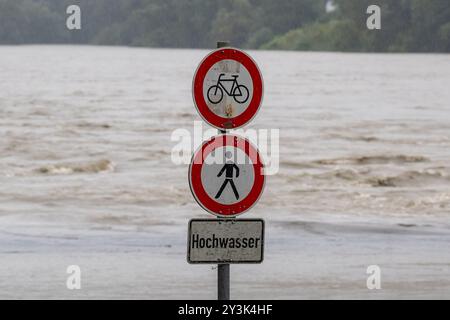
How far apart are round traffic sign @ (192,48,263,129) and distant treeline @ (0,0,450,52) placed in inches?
3777

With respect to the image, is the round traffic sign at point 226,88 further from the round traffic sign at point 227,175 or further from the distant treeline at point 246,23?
the distant treeline at point 246,23

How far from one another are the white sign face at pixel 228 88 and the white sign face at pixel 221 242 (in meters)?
0.73

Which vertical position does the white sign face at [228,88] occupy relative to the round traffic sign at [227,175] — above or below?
above

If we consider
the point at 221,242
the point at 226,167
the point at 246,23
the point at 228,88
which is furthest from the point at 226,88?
the point at 246,23

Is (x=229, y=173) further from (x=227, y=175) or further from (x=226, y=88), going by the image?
(x=226, y=88)

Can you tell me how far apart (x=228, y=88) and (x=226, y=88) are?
15 millimetres

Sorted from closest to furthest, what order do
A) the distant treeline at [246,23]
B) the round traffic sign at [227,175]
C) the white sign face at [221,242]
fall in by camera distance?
the round traffic sign at [227,175] → the white sign face at [221,242] → the distant treeline at [246,23]

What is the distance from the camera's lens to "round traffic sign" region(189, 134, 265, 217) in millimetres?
8453

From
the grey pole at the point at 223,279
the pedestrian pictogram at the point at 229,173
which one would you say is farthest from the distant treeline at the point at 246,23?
the pedestrian pictogram at the point at 229,173

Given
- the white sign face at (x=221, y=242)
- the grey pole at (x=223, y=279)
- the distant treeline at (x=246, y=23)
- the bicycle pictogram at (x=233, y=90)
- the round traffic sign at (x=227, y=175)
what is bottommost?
the grey pole at (x=223, y=279)

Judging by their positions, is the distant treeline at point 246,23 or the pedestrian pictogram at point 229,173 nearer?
the pedestrian pictogram at point 229,173

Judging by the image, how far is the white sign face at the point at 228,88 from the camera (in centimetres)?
854

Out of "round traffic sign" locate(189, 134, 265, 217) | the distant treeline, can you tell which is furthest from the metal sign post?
the distant treeline

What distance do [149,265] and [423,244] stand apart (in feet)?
11.8
